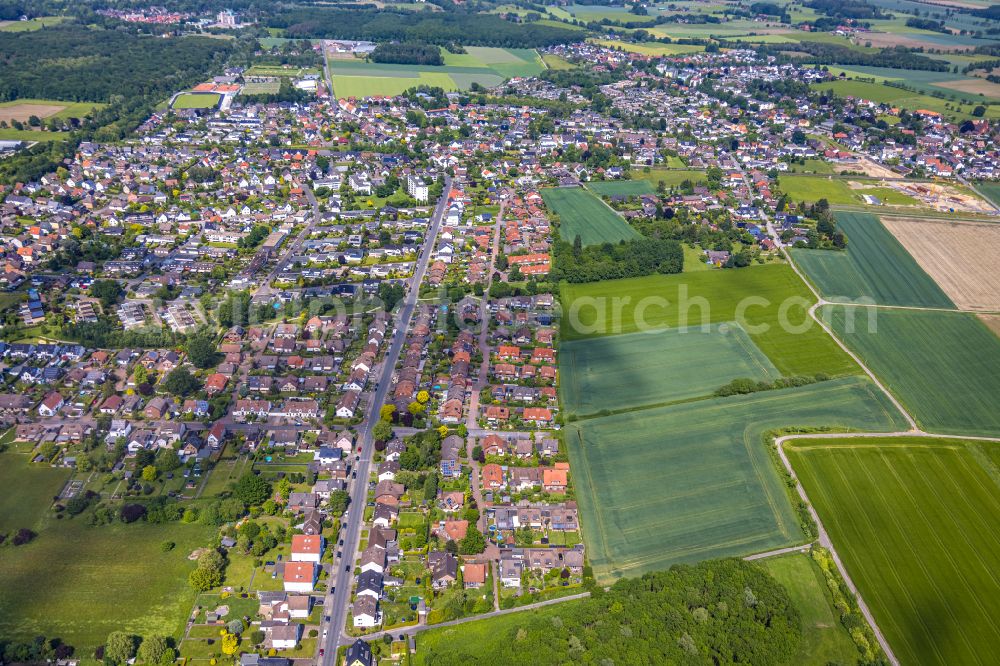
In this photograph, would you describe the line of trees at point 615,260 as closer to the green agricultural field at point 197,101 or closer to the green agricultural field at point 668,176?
the green agricultural field at point 668,176

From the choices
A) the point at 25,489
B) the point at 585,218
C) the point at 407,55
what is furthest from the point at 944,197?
the point at 407,55

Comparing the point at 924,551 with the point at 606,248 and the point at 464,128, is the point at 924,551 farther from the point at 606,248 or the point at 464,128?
the point at 464,128

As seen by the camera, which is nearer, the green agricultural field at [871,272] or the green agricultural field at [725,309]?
the green agricultural field at [725,309]

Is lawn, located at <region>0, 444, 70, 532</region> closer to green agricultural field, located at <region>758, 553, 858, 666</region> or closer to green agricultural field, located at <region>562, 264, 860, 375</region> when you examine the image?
green agricultural field, located at <region>562, 264, 860, 375</region>

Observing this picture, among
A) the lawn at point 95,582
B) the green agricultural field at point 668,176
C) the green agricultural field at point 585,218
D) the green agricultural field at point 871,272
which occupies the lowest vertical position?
the lawn at point 95,582

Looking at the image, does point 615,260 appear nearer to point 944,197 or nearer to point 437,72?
point 944,197

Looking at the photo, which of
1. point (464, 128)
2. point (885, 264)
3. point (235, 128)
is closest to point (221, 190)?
point (235, 128)

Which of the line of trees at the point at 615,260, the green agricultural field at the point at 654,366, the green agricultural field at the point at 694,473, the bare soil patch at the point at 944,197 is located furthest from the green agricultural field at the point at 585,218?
the bare soil patch at the point at 944,197
